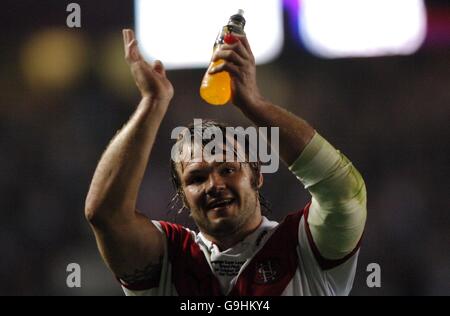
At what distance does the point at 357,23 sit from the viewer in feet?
11.2

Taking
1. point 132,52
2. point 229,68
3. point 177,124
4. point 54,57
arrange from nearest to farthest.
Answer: point 229,68 → point 132,52 → point 177,124 → point 54,57

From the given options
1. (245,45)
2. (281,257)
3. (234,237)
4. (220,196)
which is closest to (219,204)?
(220,196)

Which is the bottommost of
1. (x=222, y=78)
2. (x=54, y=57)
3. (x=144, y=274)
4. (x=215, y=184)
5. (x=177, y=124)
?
(x=144, y=274)

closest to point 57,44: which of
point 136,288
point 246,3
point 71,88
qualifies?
point 71,88

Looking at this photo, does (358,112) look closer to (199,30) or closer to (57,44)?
(199,30)

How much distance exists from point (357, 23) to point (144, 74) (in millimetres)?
1816

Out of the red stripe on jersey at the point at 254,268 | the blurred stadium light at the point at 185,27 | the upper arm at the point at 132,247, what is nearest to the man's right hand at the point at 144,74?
the upper arm at the point at 132,247

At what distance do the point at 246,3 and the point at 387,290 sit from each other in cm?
153

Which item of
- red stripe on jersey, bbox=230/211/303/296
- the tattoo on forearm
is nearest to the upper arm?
the tattoo on forearm

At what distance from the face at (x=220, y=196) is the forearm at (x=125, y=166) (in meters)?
0.20

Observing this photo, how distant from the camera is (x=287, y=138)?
1.83m

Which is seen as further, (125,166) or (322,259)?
(322,259)

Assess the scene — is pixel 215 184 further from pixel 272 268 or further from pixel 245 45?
pixel 245 45

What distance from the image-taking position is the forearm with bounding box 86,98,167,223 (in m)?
1.88
